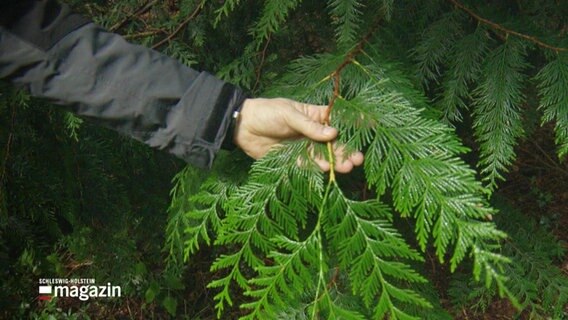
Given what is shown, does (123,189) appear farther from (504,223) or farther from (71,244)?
(504,223)

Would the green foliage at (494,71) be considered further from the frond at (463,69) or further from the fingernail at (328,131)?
the fingernail at (328,131)

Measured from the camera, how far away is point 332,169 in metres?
1.27

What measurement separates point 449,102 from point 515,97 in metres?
0.22

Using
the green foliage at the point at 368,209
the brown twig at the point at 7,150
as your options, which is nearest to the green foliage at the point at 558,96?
the green foliage at the point at 368,209

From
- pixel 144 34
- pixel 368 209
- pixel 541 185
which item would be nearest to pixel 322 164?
pixel 368 209

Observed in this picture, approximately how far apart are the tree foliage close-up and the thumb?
4 cm

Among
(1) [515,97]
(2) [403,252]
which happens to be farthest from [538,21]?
(2) [403,252]

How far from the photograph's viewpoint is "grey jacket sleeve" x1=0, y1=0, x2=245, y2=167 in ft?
5.02

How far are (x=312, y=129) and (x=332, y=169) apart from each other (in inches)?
4.8

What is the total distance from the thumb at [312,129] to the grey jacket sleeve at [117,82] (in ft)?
0.93

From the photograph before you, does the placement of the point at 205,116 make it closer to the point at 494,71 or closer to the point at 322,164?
the point at 322,164

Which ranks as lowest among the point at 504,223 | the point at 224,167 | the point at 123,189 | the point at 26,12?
the point at 504,223

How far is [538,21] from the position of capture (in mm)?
2051

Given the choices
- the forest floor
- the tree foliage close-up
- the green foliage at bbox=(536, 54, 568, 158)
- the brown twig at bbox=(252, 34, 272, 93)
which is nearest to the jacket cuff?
the tree foliage close-up
